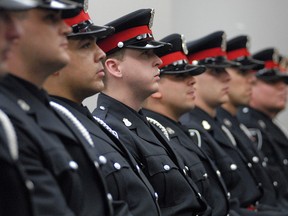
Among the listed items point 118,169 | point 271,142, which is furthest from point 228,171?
point 118,169

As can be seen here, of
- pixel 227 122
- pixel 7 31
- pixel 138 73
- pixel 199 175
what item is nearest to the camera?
pixel 7 31

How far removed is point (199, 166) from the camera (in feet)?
17.4

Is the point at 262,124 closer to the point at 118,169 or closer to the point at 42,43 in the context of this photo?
the point at 118,169

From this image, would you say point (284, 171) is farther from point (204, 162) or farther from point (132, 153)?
point (132, 153)

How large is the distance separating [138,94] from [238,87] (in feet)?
8.39

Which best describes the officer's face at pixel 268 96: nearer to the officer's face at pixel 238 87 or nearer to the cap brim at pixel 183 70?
the officer's face at pixel 238 87

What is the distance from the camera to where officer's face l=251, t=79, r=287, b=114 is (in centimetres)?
827

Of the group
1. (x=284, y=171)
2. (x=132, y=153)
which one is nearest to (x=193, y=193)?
(x=132, y=153)

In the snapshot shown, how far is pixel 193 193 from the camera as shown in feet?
15.7

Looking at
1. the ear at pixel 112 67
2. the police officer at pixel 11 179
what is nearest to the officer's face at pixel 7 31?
the police officer at pixel 11 179

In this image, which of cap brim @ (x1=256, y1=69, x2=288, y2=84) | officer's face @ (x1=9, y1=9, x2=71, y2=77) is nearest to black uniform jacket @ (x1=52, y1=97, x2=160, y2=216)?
officer's face @ (x1=9, y1=9, x2=71, y2=77)

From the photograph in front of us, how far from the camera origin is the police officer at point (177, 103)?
537 cm

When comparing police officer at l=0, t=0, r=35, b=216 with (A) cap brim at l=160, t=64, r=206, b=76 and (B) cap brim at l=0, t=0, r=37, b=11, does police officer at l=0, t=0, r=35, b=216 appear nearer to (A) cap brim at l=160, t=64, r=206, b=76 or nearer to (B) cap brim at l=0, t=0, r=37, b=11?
(B) cap brim at l=0, t=0, r=37, b=11

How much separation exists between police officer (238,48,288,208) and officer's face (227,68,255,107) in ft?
2.45
